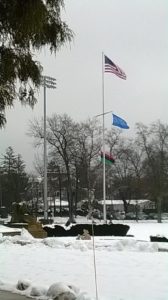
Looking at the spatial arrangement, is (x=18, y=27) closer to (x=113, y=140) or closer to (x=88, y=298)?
(x=88, y=298)

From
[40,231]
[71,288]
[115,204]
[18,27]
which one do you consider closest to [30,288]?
[71,288]

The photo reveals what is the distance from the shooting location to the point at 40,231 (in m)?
26.3

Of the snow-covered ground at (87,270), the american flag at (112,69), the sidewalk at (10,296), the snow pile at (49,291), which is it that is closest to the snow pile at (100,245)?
the snow-covered ground at (87,270)

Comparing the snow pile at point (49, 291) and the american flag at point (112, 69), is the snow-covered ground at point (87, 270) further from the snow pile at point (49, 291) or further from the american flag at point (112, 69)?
the american flag at point (112, 69)

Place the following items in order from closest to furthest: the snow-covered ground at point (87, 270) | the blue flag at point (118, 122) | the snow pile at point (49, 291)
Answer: the snow pile at point (49, 291) → the snow-covered ground at point (87, 270) → the blue flag at point (118, 122)

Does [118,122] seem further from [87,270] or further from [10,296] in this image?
[10,296]

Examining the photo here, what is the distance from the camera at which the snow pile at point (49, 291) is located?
8797mm

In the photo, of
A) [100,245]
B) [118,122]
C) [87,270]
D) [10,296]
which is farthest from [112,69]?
[10,296]

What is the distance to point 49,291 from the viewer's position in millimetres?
9305

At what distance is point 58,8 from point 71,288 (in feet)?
15.4

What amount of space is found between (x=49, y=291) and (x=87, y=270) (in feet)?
11.4

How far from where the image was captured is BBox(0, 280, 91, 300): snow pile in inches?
346

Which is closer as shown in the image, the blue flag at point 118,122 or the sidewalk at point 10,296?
the sidewalk at point 10,296

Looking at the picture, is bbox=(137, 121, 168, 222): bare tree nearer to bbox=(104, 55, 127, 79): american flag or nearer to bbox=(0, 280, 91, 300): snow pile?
A: bbox=(104, 55, 127, 79): american flag
